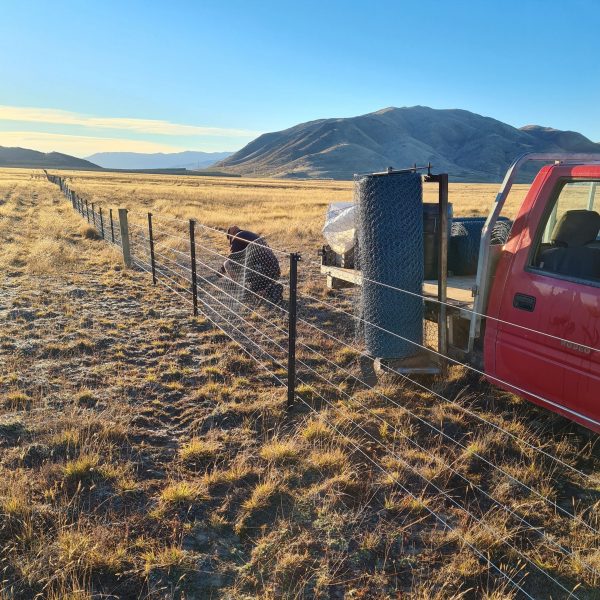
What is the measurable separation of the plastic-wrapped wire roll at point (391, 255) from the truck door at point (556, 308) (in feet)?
2.87

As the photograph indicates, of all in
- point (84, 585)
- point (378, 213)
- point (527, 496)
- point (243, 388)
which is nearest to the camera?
point (84, 585)

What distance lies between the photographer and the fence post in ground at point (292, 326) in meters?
3.90

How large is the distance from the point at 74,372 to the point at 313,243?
9.79 metres

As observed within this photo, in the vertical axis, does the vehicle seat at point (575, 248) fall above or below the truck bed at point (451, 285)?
above

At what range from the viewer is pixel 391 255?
4289 millimetres

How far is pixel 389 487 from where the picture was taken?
10.9 feet

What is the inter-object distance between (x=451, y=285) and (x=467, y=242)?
1.94 ft

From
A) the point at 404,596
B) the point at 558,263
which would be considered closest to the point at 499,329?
the point at 558,263

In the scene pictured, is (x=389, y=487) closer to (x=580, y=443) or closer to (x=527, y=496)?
(x=527, y=496)

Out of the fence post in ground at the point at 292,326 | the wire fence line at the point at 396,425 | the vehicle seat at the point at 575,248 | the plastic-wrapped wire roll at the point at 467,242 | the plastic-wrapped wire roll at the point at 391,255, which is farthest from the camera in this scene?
the plastic-wrapped wire roll at the point at 467,242

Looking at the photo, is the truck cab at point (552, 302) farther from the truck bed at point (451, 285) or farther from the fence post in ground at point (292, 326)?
the fence post in ground at point (292, 326)

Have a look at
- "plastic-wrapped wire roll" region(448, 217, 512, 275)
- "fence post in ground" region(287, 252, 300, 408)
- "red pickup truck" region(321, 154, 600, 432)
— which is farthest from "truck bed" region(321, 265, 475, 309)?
"fence post in ground" region(287, 252, 300, 408)

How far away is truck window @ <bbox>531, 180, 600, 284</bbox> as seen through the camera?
332 centimetres

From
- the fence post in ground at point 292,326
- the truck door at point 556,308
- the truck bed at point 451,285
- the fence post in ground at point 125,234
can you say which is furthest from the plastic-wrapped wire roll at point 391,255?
the fence post in ground at point 125,234
